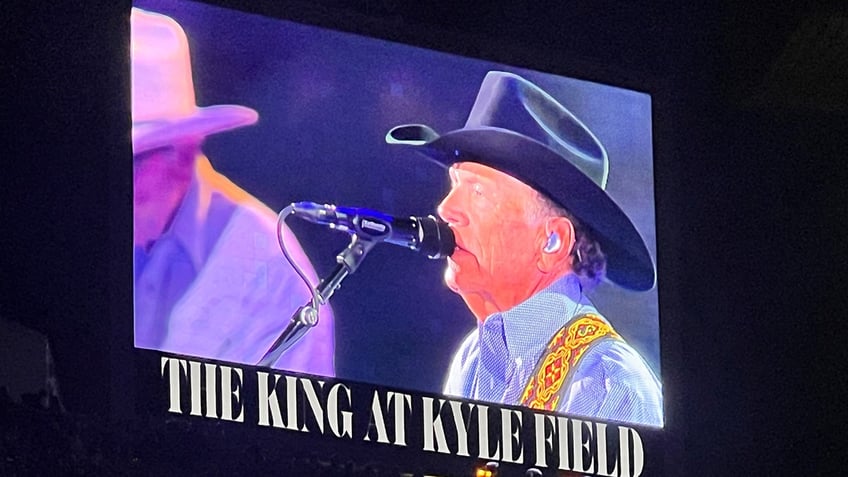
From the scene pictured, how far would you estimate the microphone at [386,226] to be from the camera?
5141mm

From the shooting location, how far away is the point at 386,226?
5.21 meters

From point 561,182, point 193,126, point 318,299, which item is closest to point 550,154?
point 561,182

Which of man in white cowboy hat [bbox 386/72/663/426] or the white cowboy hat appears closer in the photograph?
the white cowboy hat

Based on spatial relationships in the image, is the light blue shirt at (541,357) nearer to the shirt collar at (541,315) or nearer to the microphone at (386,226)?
the shirt collar at (541,315)

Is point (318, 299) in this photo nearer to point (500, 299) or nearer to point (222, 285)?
point (222, 285)

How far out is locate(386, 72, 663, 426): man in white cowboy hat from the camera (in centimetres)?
536

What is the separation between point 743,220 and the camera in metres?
6.02

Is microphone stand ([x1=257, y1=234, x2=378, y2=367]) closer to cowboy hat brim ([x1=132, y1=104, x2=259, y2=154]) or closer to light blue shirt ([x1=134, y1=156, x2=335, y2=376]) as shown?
light blue shirt ([x1=134, y1=156, x2=335, y2=376])

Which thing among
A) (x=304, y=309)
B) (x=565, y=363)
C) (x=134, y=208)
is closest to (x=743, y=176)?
(x=565, y=363)

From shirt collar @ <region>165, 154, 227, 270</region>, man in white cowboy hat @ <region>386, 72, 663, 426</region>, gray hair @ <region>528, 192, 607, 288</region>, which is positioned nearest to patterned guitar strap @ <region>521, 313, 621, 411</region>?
man in white cowboy hat @ <region>386, 72, 663, 426</region>

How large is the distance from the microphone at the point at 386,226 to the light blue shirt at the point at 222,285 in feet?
0.29

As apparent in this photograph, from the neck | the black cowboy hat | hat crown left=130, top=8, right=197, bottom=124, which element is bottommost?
the neck

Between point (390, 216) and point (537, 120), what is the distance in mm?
607

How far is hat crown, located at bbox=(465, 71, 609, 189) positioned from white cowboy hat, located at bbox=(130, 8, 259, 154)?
703 millimetres
